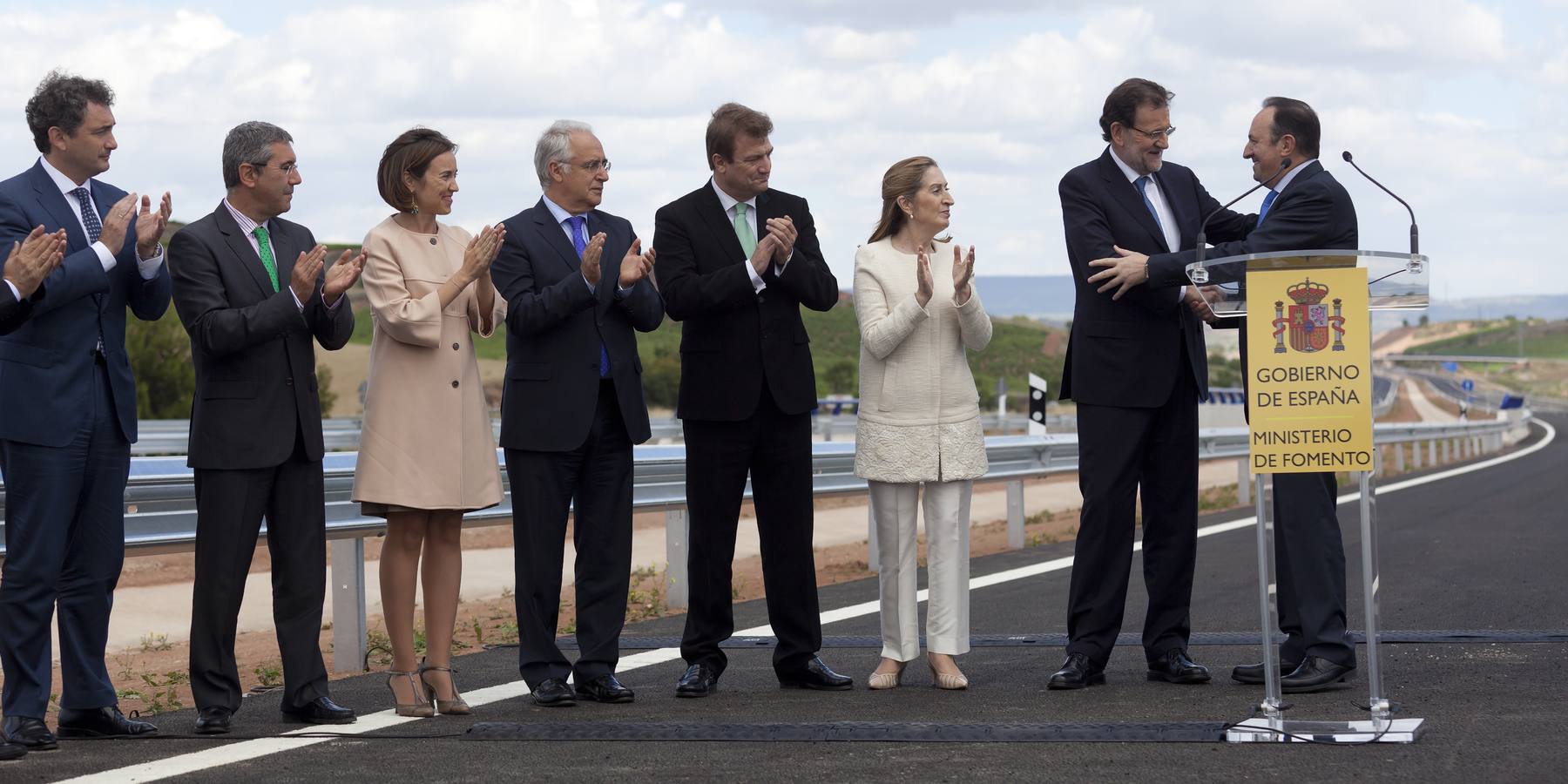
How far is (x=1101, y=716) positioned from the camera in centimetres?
606

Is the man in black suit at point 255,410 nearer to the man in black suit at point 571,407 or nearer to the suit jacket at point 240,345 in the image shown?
the suit jacket at point 240,345

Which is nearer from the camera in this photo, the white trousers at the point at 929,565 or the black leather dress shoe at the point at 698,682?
the black leather dress shoe at the point at 698,682

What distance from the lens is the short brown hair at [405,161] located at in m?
6.62

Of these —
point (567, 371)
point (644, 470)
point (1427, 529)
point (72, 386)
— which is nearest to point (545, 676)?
point (567, 371)

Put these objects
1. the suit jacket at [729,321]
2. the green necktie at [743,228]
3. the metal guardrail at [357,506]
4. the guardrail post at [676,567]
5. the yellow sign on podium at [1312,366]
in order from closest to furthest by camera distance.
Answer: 1. the yellow sign on podium at [1312,366]
2. the suit jacket at [729,321]
3. the green necktie at [743,228]
4. the metal guardrail at [357,506]
5. the guardrail post at [676,567]

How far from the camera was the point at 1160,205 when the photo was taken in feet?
23.5

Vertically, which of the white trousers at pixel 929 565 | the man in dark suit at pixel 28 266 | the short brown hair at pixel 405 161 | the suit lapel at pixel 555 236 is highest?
the short brown hair at pixel 405 161

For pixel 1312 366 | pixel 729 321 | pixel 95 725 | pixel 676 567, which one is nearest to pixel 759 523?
pixel 729 321

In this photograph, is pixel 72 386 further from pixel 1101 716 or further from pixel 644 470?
pixel 644 470

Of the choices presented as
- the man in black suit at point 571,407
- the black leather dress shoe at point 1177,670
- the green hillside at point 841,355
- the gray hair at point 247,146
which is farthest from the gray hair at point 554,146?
the green hillside at point 841,355

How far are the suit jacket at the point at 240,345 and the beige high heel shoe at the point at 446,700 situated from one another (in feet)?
3.04

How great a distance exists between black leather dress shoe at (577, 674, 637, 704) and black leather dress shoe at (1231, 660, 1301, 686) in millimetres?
2350

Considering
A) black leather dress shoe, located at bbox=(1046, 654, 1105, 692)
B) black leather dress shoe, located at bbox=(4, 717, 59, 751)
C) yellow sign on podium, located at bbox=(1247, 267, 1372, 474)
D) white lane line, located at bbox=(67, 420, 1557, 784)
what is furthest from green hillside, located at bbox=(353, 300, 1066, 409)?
yellow sign on podium, located at bbox=(1247, 267, 1372, 474)

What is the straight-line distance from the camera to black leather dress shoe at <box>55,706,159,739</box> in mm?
6172
